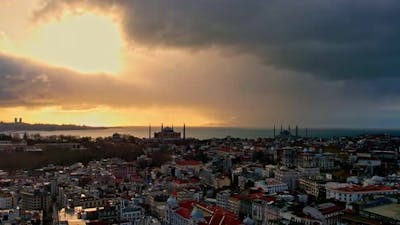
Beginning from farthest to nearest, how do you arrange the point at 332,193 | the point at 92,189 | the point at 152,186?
the point at 152,186
the point at 92,189
the point at 332,193

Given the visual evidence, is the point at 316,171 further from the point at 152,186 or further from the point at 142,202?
the point at 142,202

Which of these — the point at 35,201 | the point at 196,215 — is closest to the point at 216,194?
the point at 196,215

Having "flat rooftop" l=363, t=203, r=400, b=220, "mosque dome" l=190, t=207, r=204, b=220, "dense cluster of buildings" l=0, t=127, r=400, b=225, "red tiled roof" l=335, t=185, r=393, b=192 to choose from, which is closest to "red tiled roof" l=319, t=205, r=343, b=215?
"dense cluster of buildings" l=0, t=127, r=400, b=225

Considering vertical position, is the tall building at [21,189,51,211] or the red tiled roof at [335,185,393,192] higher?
the red tiled roof at [335,185,393,192]

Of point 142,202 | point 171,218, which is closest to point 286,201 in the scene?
point 171,218

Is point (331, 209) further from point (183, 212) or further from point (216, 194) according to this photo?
point (216, 194)

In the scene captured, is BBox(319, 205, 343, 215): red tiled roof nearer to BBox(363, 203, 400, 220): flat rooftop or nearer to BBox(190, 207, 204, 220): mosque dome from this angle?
BBox(363, 203, 400, 220): flat rooftop
